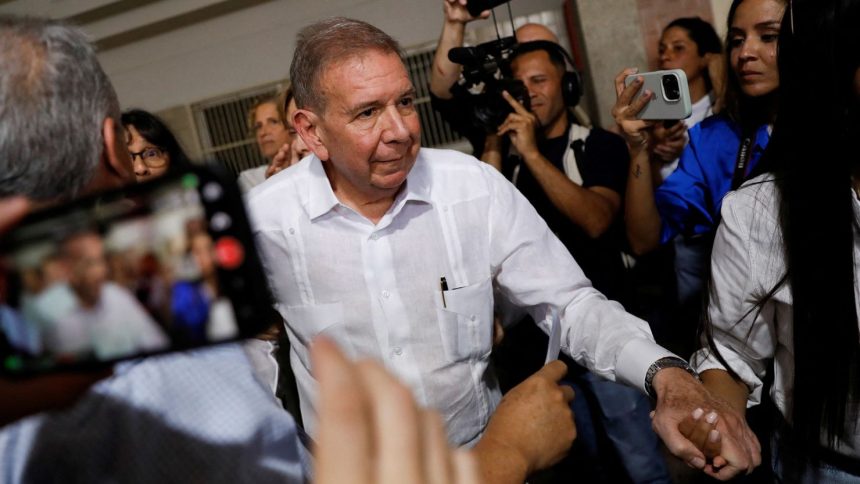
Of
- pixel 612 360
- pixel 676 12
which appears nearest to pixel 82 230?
pixel 612 360

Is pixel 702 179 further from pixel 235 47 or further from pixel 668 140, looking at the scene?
pixel 235 47

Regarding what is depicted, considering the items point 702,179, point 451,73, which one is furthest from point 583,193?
point 451,73

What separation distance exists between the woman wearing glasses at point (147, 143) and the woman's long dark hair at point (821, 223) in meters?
1.67

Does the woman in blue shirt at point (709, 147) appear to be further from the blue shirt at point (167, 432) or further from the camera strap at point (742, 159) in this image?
the blue shirt at point (167, 432)

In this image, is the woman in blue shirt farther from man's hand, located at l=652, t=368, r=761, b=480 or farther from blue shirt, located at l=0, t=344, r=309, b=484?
blue shirt, located at l=0, t=344, r=309, b=484

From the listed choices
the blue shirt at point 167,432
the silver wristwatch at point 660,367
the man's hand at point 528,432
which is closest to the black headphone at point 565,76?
the silver wristwatch at point 660,367

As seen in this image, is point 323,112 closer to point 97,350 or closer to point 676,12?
point 97,350

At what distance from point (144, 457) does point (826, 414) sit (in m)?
1.03

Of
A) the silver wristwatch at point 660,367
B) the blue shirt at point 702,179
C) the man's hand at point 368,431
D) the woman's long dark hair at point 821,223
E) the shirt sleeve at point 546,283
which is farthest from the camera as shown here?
the blue shirt at point 702,179

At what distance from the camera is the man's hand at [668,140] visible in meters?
2.38

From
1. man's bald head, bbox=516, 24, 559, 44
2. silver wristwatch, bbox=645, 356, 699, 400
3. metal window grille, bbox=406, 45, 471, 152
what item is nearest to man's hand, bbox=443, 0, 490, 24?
man's bald head, bbox=516, 24, 559, 44

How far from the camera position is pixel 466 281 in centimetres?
165

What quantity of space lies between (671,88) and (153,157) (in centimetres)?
147

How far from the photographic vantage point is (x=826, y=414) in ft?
3.98
